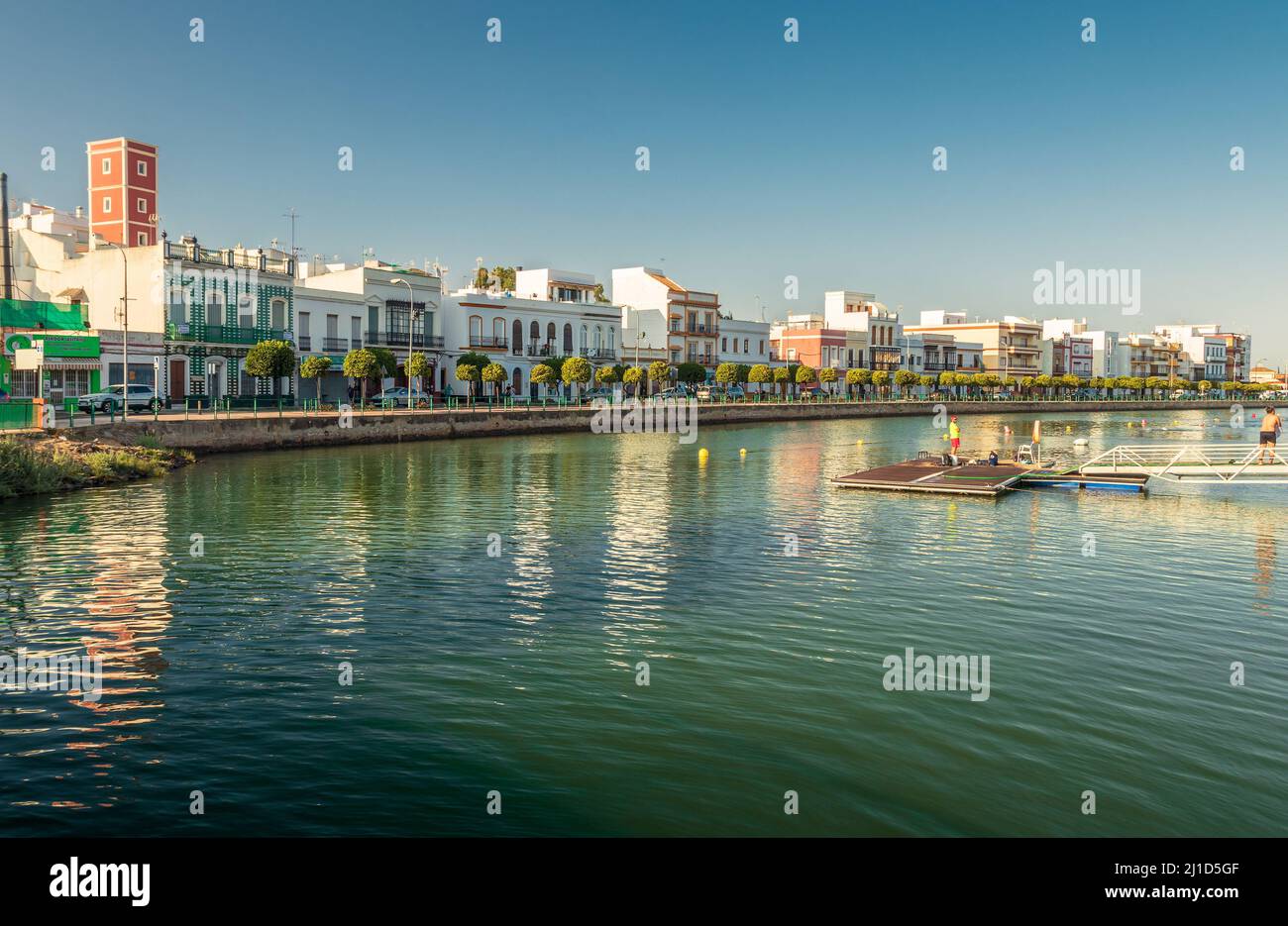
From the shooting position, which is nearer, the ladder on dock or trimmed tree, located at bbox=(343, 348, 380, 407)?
the ladder on dock

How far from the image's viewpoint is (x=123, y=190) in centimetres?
7019

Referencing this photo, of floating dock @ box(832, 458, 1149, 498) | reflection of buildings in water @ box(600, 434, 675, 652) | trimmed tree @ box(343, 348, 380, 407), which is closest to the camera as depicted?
reflection of buildings in water @ box(600, 434, 675, 652)

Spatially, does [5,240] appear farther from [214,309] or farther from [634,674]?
[634,674]

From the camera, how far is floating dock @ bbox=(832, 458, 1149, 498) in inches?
1326

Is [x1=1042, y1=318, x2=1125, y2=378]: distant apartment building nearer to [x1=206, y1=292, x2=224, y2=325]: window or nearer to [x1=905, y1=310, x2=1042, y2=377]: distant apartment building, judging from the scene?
[x1=905, y1=310, x2=1042, y2=377]: distant apartment building

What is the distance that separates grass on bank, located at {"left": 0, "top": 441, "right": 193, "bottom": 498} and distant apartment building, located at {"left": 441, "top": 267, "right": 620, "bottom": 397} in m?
41.3

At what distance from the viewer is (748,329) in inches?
4254

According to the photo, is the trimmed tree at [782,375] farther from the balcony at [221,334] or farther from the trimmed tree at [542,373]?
the balcony at [221,334]

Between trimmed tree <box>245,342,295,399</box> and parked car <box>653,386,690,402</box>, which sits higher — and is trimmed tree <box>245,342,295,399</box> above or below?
above

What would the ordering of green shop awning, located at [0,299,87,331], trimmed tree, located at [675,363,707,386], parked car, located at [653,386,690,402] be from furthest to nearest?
trimmed tree, located at [675,363,707,386], parked car, located at [653,386,690,402], green shop awning, located at [0,299,87,331]

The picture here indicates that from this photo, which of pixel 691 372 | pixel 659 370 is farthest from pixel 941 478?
pixel 691 372

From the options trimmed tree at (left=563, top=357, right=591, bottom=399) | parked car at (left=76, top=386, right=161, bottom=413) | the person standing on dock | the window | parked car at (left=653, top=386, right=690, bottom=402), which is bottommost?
the person standing on dock

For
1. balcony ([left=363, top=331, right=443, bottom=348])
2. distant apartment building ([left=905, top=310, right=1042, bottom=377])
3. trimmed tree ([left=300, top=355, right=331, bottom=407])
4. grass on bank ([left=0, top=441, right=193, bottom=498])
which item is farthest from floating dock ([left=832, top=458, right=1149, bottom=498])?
distant apartment building ([left=905, top=310, right=1042, bottom=377])

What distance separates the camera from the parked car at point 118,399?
48.2 metres
